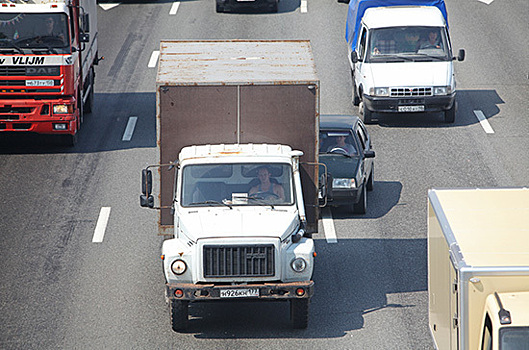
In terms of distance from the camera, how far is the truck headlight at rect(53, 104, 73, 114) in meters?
22.4

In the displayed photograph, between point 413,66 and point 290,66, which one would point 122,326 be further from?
point 413,66

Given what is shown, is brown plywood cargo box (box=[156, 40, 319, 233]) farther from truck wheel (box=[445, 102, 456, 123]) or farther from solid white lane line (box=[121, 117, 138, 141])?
truck wheel (box=[445, 102, 456, 123])

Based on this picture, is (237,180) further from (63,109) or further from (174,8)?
(174,8)

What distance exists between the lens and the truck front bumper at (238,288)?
13.5 metres

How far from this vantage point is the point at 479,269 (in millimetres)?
9039

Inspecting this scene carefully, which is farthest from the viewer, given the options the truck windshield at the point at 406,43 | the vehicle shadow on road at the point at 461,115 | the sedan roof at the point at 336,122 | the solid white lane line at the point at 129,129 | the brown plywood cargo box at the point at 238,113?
the vehicle shadow on road at the point at 461,115

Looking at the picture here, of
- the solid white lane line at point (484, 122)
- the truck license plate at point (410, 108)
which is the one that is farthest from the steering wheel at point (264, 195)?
the solid white lane line at point (484, 122)

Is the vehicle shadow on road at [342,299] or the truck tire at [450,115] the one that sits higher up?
the vehicle shadow on road at [342,299]

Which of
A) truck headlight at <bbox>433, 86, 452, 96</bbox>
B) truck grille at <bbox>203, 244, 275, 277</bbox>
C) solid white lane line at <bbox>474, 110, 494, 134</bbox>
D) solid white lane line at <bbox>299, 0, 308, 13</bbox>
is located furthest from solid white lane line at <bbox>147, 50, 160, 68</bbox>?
truck grille at <bbox>203, 244, 275, 277</bbox>

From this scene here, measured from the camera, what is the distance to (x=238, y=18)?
34719 millimetres

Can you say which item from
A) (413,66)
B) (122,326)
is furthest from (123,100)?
(122,326)

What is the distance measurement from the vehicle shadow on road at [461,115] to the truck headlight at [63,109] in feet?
25.2

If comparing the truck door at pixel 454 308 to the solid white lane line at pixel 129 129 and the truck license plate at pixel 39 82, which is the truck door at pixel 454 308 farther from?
the solid white lane line at pixel 129 129

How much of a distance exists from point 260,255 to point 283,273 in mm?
407
